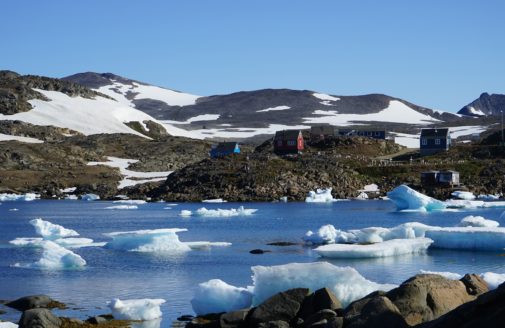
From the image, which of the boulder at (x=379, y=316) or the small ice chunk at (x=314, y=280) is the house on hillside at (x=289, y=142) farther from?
the boulder at (x=379, y=316)

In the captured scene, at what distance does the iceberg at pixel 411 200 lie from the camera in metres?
72.5

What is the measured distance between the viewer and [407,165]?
104 metres

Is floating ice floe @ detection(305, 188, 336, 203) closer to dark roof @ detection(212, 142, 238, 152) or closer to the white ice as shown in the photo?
the white ice

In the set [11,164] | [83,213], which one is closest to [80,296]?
[83,213]

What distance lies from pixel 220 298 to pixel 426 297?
7504 mm

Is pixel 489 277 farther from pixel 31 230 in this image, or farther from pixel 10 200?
pixel 10 200

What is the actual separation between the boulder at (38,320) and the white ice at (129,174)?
95.6m

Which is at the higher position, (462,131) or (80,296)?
(462,131)

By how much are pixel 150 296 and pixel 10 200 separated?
87.8 m

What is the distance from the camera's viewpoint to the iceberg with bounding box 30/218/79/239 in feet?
167

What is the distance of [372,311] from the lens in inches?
768

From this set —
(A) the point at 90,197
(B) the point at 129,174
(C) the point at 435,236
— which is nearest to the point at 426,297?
(C) the point at 435,236

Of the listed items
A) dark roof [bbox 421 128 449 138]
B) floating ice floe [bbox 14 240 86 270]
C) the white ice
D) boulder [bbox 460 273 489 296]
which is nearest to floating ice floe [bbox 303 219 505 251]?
floating ice floe [bbox 14 240 86 270]

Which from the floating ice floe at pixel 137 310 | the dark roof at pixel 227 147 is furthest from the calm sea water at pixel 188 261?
the dark roof at pixel 227 147
